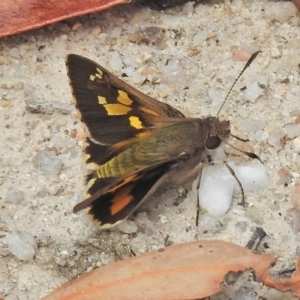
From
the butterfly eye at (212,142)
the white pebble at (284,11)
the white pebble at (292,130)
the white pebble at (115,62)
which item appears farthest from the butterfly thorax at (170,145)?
the white pebble at (284,11)

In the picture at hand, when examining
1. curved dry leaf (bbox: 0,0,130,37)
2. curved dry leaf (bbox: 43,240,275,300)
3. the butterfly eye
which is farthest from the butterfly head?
curved dry leaf (bbox: 0,0,130,37)

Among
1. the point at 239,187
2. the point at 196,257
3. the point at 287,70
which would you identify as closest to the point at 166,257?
the point at 196,257

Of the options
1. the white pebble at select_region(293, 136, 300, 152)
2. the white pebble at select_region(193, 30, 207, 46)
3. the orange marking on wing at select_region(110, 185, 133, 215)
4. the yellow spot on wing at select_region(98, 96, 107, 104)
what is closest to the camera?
the orange marking on wing at select_region(110, 185, 133, 215)

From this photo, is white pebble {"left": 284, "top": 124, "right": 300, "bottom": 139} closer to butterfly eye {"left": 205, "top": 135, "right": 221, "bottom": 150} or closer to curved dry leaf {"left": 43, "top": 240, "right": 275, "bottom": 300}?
butterfly eye {"left": 205, "top": 135, "right": 221, "bottom": 150}

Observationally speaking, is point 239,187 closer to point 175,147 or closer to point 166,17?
point 175,147

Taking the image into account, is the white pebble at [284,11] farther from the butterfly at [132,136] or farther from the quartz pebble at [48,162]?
the quartz pebble at [48,162]

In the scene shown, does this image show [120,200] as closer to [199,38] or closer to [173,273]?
[173,273]
